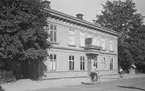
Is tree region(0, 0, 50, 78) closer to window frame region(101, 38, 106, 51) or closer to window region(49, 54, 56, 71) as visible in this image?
window region(49, 54, 56, 71)

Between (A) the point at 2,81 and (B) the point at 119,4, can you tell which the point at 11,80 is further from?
(B) the point at 119,4

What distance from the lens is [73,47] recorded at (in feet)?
104

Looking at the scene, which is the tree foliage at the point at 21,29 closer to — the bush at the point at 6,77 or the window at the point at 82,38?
the bush at the point at 6,77

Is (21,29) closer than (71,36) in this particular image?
Yes

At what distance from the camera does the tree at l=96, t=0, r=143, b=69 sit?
51.9m

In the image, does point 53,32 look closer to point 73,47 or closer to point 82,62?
point 73,47

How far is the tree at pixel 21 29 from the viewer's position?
63.5 feet

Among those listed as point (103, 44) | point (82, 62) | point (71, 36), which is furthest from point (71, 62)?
point (103, 44)

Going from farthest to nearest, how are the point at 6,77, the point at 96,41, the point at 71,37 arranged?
the point at 96,41
the point at 71,37
the point at 6,77

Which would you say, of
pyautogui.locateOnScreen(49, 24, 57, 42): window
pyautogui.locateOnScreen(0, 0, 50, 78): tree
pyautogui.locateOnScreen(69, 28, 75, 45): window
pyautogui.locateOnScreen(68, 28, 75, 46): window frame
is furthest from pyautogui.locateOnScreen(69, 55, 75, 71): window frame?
pyautogui.locateOnScreen(0, 0, 50, 78): tree

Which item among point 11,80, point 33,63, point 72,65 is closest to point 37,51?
point 11,80

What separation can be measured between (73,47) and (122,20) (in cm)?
2653

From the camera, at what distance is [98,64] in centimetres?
3700

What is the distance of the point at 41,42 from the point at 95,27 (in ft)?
50.0
